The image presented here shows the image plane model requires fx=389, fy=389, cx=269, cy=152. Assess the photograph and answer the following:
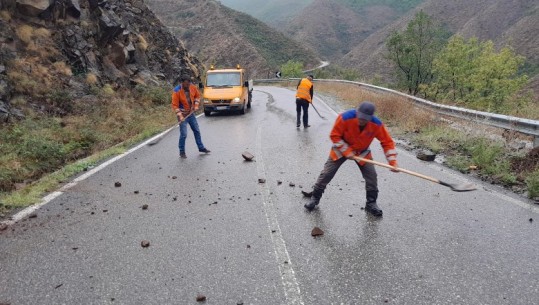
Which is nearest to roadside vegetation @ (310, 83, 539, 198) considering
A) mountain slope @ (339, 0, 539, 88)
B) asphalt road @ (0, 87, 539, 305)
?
asphalt road @ (0, 87, 539, 305)

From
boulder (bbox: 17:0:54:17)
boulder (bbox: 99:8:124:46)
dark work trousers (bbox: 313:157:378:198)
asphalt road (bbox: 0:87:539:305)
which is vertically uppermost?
boulder (bbox: 17:0:54:17)

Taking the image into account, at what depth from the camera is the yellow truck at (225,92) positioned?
1578 cm

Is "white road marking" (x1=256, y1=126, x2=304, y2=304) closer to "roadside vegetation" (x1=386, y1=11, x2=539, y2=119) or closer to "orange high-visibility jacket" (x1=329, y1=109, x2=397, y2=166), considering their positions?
"orange high-visibility jacket" (x1=329, y1=109, x2=397, y2=166)

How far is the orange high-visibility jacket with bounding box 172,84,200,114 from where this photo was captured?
8.98 m

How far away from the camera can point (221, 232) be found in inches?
177

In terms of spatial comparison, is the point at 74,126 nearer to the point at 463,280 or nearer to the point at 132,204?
the point at 132,204

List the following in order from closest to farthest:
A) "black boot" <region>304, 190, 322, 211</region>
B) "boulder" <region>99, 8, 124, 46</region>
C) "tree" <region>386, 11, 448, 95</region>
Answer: "black boot" <region>304, 190, 322, 211</region> < "boulder" <region>99, 8, 124, 46</region> < "tree" <region>386, 11, 448, 95</region>

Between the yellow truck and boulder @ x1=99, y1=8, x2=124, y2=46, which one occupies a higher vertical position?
boulder @ x1=99, y1=8, x2=124, y2=46

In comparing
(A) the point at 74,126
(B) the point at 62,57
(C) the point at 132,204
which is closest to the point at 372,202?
(C) the point at 132,204

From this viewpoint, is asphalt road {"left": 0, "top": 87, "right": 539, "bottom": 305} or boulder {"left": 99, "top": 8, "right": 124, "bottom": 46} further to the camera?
boulder {"left": 99, "top": 8, "right": 124, "bottom": 46}

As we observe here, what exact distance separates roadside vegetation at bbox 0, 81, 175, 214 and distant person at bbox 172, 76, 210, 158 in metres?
1.51

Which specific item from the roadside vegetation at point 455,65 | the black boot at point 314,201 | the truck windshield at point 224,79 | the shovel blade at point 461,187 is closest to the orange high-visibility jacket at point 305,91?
the truck windshield at point 224,79

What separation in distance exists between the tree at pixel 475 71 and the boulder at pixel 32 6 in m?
28.1

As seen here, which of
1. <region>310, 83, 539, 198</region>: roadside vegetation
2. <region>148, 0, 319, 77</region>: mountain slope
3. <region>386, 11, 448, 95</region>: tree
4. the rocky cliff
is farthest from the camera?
<region>148, 0, 319, 77</region>: mountain slope
